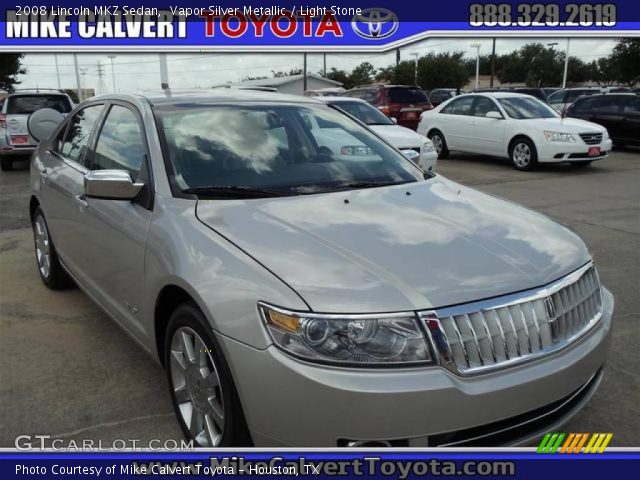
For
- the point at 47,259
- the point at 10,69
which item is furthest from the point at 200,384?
the point at 10,69

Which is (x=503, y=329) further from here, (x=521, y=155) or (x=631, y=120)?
(x=631, y=120)

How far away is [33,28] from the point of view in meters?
8.10

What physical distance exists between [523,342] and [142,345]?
1.93 m

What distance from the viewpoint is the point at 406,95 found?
1747 centimetres

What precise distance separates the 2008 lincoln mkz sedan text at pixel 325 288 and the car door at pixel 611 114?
1308 centimetres

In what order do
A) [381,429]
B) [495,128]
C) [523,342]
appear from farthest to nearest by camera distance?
[495,128] < [523,342] < [381,429]

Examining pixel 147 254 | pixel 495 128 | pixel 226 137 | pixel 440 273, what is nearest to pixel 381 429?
pixel 440 273

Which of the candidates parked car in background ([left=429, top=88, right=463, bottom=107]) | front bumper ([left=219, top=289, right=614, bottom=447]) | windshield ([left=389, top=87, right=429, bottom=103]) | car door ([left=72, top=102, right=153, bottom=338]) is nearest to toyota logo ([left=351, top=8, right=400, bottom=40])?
car door ([left=72, top=102, right=153, bottom=338])

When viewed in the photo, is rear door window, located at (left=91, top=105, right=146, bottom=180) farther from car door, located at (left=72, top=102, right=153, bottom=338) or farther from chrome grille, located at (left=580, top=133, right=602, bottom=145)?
chrome grille, located at (left=580, top=133, right=602, bottom=145)

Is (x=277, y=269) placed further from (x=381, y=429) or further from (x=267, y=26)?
(x=267, y=26)

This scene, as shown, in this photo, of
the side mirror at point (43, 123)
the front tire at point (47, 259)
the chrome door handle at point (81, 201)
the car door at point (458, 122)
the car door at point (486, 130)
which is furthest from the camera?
the car door at point (458, 122)

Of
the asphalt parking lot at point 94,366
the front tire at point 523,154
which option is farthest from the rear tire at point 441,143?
the asphalt parking lot at point 94,366

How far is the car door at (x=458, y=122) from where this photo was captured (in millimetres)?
13352

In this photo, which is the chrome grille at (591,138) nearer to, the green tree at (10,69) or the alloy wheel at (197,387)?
the alloy wheel at (197,387)
